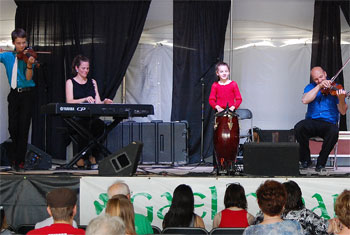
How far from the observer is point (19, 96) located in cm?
651

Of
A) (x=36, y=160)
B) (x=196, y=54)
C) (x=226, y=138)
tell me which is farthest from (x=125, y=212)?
(x=196, y=54)

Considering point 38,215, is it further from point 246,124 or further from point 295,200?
point 246,124

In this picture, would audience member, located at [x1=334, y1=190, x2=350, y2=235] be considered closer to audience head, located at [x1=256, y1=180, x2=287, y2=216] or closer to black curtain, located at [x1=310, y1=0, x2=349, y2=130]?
audience head, located at [x1=256, y1=180, x2=287, y2=216]

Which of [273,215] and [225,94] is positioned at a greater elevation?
[225,94]

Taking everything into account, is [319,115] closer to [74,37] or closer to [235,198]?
[235,198]

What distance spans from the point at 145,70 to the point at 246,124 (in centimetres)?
186

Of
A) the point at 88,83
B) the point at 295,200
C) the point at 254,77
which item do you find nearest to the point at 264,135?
the point at 254,77

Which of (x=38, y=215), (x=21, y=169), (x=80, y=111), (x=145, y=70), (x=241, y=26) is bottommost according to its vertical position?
(x=38, y=215)

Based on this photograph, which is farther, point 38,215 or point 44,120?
point 44,120

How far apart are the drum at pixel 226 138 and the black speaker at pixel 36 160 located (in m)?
2.29

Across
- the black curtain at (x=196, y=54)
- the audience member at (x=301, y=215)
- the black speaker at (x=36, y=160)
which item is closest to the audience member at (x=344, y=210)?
the audience member at (x=301, y=215)

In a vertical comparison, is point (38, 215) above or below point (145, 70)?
below

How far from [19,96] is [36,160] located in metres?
1.03

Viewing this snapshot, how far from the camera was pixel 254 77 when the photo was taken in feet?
30.8
